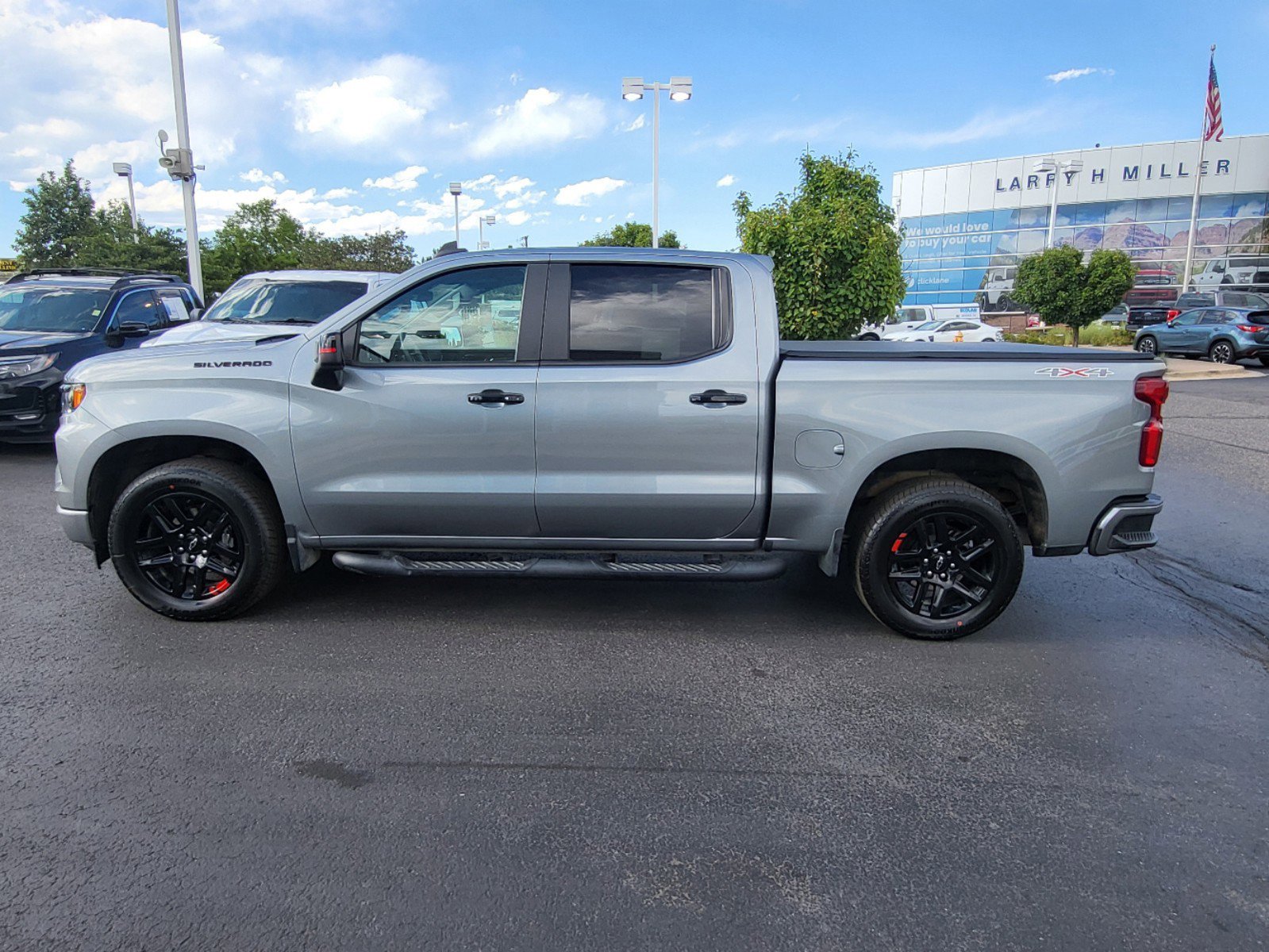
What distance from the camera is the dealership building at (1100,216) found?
47312mm

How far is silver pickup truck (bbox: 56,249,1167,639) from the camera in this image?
13.7 feet

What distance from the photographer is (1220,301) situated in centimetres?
2491

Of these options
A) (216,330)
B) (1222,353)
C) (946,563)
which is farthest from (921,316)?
(946,563)

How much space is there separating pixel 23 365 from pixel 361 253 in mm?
32740

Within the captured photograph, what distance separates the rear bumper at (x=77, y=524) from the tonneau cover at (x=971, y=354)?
12.2 ft

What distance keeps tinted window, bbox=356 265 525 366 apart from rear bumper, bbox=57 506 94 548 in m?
1.68

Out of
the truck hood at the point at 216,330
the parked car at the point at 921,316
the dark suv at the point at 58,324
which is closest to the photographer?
the truck hood at the point at 216,330

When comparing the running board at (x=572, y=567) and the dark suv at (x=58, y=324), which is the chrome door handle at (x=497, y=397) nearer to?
the running board at (x=572, y=567)

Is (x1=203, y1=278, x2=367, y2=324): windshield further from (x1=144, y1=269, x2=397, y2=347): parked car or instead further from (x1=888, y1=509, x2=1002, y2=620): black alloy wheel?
(x1=888, y1=509, x2=1002, y2=620): black alloy wheel

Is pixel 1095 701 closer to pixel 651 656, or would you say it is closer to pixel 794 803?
pixel 794 803

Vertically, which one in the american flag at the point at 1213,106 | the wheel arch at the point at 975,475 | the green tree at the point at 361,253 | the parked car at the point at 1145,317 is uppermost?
the american flag at the point at 1213,106

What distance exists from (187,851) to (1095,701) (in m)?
3.62

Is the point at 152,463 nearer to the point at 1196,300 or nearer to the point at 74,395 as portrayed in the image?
the point at 74,395

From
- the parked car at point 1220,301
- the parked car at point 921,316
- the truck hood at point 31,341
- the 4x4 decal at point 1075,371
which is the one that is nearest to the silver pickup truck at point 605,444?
the 4x4 decal at point 1075,371
